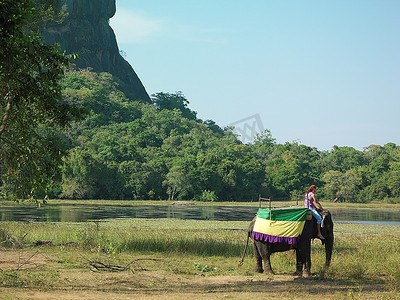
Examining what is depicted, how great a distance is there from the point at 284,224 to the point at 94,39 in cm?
15239

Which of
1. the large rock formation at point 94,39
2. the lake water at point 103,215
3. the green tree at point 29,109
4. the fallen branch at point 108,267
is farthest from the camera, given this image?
the large rock formation at point 94,39

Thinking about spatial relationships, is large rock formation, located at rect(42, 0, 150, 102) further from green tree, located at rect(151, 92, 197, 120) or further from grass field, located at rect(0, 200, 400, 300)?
grass field, located at rect(0, 200, 400, 300)

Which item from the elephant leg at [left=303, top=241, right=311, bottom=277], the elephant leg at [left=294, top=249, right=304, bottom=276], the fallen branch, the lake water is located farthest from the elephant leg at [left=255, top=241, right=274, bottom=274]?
the lake water

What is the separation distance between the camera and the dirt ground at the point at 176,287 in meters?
10.7

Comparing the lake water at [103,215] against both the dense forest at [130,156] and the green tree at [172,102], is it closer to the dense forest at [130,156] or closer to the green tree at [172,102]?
the dense forest at [130,156]

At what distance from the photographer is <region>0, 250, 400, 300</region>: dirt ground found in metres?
10.7

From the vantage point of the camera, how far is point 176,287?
11.8 m

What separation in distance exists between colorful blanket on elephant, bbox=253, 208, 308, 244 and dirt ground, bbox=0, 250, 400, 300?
3.07 feet

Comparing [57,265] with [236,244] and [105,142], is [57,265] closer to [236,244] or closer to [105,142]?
[236,244]

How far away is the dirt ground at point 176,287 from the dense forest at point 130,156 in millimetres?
2481

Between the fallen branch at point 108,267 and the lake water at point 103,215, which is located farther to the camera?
the lake water at point 103,215

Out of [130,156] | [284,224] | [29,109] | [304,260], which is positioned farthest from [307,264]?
[130,156]

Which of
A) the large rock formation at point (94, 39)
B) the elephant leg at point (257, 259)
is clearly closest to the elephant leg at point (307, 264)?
the elephant leg at point (257, 259)

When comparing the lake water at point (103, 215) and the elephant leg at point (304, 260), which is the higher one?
the elephant leg at point (304, 260)
